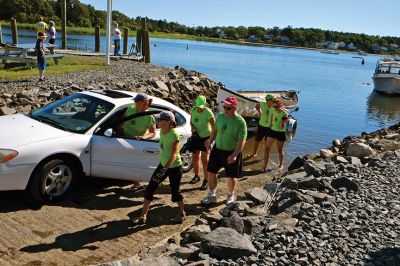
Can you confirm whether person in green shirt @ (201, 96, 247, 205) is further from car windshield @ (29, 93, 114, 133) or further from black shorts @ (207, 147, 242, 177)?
car windshield @ (29, 93, 114, 133)

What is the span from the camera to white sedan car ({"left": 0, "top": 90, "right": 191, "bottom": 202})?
255 inches

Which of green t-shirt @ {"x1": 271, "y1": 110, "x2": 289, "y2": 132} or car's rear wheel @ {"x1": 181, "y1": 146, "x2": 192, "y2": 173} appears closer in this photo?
car's rear wheel @ {"x1": 181, "y1": 146, "x2": 192, "y2": 173}

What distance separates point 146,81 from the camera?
1905 cm

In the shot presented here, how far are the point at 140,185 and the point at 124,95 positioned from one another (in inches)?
68.0

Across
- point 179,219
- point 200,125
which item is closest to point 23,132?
point 179,219

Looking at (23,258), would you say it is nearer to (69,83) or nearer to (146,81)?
(69,83)

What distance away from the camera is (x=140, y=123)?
7785 millimetres

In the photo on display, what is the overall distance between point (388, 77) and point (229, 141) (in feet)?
134

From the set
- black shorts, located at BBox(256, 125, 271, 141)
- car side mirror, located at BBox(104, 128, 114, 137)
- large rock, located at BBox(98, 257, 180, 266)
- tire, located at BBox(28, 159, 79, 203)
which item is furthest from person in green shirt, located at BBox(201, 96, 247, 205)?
black shorts, located at BBox(256, 125, 271, 141)

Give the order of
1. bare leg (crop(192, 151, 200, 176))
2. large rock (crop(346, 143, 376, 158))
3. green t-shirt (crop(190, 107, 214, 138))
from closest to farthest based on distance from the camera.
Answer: green t-shirt (crop(190, 107, 214, 138)), bare leg (crop(192, 151, 200, 176)), large rock (crop(346, 143, 376, 158))

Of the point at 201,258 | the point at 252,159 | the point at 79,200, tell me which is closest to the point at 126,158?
the point at 79,200

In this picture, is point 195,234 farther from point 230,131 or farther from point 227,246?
point 230,131

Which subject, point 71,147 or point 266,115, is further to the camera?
point 266,115

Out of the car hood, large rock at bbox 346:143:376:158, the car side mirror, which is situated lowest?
large rock at bbox 346:143:376:158
